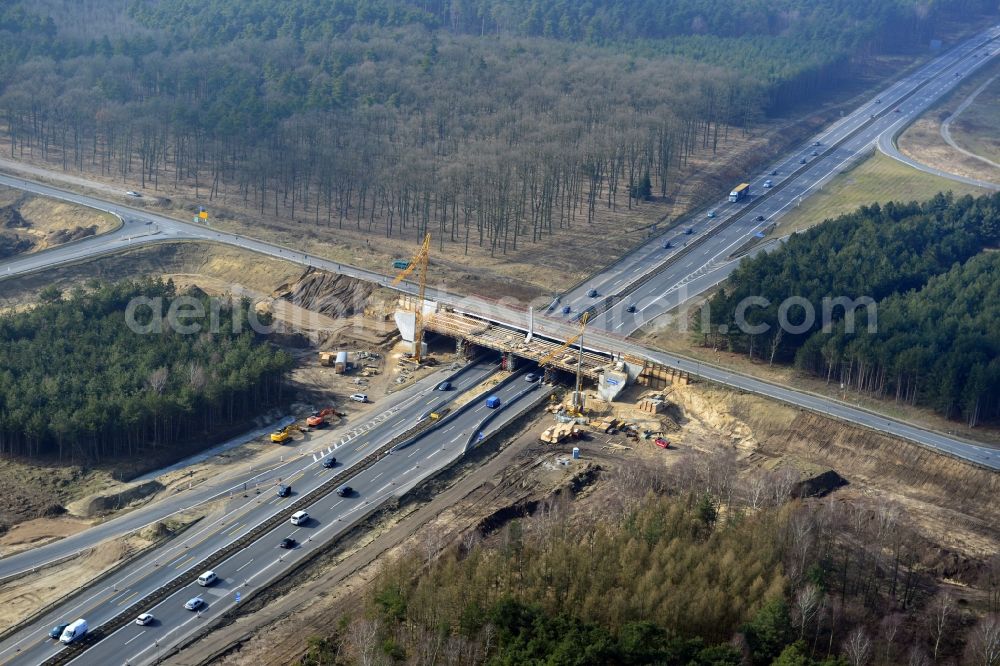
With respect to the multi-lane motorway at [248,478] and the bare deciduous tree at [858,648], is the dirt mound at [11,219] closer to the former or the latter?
the multi-lane motorway at [248,478]

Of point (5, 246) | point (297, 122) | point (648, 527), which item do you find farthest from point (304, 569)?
point (297, 122)

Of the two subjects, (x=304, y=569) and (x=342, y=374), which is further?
(x=342, y=374)

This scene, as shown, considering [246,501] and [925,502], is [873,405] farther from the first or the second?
[246,501]

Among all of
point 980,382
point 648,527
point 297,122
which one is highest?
point 297,122

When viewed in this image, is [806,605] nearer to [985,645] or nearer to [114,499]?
[985,645]

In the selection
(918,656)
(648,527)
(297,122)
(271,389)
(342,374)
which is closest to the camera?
(918,656)

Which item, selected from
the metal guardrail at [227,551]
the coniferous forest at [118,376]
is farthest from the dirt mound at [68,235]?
the metal guardrail at [227,551]

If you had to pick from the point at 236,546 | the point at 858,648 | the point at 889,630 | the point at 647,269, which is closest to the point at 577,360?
the point at 647,269
